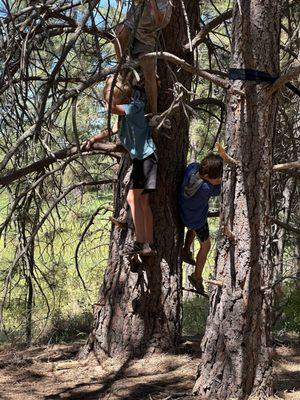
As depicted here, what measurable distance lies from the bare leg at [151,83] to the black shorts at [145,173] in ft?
1.20

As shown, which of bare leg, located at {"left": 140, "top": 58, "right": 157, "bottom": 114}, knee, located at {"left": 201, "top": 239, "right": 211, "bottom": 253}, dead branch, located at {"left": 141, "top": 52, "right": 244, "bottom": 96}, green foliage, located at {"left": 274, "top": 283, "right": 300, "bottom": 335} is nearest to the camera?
dead branch, located at {"left": 141, "top": 52, "right": 244, "bottom": 96}

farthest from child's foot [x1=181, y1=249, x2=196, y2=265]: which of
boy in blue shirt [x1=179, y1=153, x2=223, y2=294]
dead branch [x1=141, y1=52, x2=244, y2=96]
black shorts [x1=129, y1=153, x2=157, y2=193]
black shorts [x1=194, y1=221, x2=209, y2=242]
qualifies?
A: dead branch [x1=141, y1=52, x2=244, y2=96]

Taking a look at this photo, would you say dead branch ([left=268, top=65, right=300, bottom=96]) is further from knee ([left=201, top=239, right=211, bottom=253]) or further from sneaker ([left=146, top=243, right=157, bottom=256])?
knee ([left=201, top=239, right=211, bottom=253])

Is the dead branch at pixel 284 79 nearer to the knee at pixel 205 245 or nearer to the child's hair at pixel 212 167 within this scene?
the child's hair at pixel 212 167

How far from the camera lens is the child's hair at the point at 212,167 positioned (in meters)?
5.04

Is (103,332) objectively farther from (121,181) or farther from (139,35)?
(139,35)

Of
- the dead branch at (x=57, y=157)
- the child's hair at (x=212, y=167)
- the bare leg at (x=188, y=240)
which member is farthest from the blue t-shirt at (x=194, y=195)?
the dead branch at (x=57, y=157)

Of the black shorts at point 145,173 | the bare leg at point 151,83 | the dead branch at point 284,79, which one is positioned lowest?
the black shorts at point 145,173

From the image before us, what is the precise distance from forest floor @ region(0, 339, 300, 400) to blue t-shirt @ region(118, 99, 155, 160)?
61.9 inches

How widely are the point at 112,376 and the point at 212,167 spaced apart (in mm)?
1709

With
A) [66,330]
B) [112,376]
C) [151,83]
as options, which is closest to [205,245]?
[112,376]

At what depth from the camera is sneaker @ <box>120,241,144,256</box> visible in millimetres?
5095

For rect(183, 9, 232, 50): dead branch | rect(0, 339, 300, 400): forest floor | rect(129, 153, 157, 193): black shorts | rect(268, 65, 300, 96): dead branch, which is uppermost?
rect(183, 9, 232, 50): dead branch

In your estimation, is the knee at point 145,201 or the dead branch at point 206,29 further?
the knee at point 145,201
